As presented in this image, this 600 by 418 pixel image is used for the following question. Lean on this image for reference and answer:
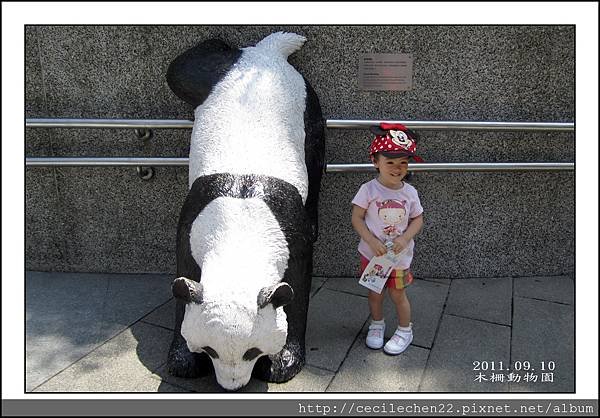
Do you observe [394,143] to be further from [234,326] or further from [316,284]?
[316,284]

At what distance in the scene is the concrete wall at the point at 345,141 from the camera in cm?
395

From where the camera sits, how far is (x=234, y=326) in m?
2.52

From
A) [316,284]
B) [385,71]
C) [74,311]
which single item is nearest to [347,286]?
[316,284]

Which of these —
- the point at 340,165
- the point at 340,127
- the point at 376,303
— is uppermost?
the point at 340,127

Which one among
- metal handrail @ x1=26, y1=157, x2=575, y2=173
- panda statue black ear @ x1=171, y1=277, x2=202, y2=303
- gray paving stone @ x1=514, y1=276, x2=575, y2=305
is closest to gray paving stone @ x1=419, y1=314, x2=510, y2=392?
gray paving stone @ x1=514, y1=276, x2=575, y2=305

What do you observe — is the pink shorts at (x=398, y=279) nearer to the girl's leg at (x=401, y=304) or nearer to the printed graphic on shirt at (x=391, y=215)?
the girl's leg at (x=401, y=304)

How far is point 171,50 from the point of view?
4.01m

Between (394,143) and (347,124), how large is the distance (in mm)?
978

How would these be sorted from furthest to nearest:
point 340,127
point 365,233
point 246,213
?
point 340,127 < point 365,233 < point 246,213

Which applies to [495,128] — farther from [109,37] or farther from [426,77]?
[109,37]

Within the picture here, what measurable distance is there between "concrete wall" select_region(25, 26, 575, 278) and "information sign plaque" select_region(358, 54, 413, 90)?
0.17ft

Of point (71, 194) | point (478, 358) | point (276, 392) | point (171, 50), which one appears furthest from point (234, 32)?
point (478, 358)

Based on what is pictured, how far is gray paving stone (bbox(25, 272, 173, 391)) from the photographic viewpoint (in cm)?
329

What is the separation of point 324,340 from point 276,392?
2.01ft
